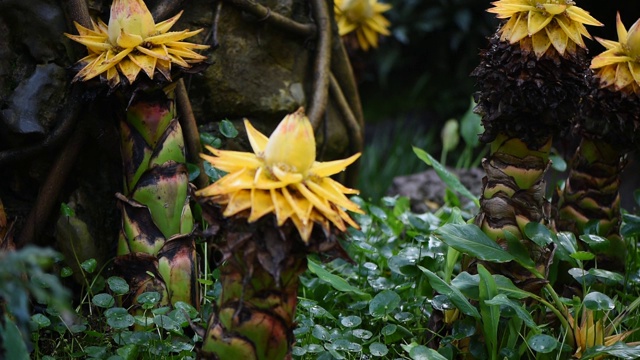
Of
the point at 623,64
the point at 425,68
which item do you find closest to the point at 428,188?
the point at 623,64

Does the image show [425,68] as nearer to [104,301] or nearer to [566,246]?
[566,246]

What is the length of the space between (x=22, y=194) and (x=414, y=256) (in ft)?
3.04

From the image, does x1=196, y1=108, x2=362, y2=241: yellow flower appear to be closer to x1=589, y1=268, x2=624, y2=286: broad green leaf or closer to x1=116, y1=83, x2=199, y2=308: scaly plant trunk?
x1=116, y1=83, x2=199, y2=308: scaly plant trunk

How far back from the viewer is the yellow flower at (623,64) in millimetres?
1651

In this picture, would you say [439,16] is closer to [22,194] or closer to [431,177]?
[431,177]

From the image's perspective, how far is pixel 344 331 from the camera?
171 cm

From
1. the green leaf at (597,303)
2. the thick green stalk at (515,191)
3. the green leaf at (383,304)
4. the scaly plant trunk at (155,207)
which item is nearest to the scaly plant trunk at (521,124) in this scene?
the thick green stalk at (515,191)

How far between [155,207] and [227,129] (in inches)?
16.7

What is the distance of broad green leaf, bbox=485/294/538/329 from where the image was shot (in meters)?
1.42

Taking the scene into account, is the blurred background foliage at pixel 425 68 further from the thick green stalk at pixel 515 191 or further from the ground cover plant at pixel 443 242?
the thick green stalk at pixel 515 191

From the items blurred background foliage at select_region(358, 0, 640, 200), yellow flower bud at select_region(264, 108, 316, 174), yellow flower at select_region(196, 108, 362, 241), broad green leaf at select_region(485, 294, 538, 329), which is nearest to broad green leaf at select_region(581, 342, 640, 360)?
broad green leaf at select_region(485, 294, 538, 329)

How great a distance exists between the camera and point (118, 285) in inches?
61.7

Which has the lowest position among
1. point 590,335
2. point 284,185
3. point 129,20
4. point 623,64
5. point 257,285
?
point 590,335

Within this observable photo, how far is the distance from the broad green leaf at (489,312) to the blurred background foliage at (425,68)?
3.19m
